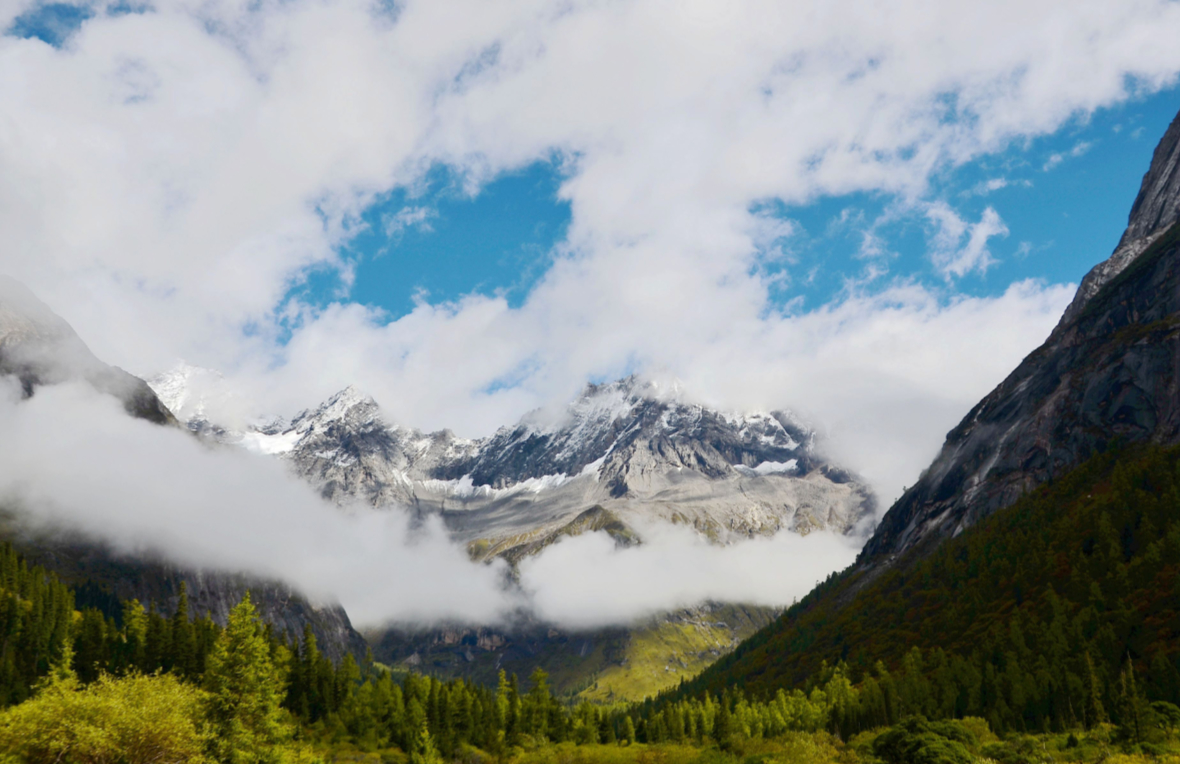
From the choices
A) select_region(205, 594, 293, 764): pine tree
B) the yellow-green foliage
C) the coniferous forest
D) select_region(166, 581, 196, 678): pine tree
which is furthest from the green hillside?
select_region(166, 581, 196, 678): pine tree

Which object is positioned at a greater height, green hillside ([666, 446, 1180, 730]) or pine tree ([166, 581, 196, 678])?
pine tree ([166, 581, 196, 678])

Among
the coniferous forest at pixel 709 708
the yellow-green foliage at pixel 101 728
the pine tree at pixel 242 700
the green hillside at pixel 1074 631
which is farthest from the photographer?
the green hillside at pixel 1074 631

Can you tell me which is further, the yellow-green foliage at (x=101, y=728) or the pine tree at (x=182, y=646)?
the pine tree at (x=182, y=646)

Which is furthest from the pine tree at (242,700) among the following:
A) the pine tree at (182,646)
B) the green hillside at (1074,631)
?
the green hillside at (1074,631)

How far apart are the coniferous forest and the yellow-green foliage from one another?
0.13 m

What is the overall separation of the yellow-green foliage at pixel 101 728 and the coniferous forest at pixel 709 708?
0.13 m

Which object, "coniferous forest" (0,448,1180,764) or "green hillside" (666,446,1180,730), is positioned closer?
"coniferous forest" (0,448,1180,764)

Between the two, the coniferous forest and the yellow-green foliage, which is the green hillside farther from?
the yellow-green foliage

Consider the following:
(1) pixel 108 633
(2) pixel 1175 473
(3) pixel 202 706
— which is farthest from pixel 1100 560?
(1) pixel 108 633

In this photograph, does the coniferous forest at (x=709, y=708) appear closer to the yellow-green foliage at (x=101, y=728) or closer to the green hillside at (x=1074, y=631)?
the yellow-green foliage at (x=101, y=728)

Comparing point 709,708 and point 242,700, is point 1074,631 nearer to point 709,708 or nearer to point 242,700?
point 709,708

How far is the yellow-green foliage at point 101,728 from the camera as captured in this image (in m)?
55.0

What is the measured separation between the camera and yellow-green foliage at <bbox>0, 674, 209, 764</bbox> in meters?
55.0

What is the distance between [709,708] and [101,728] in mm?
170375
